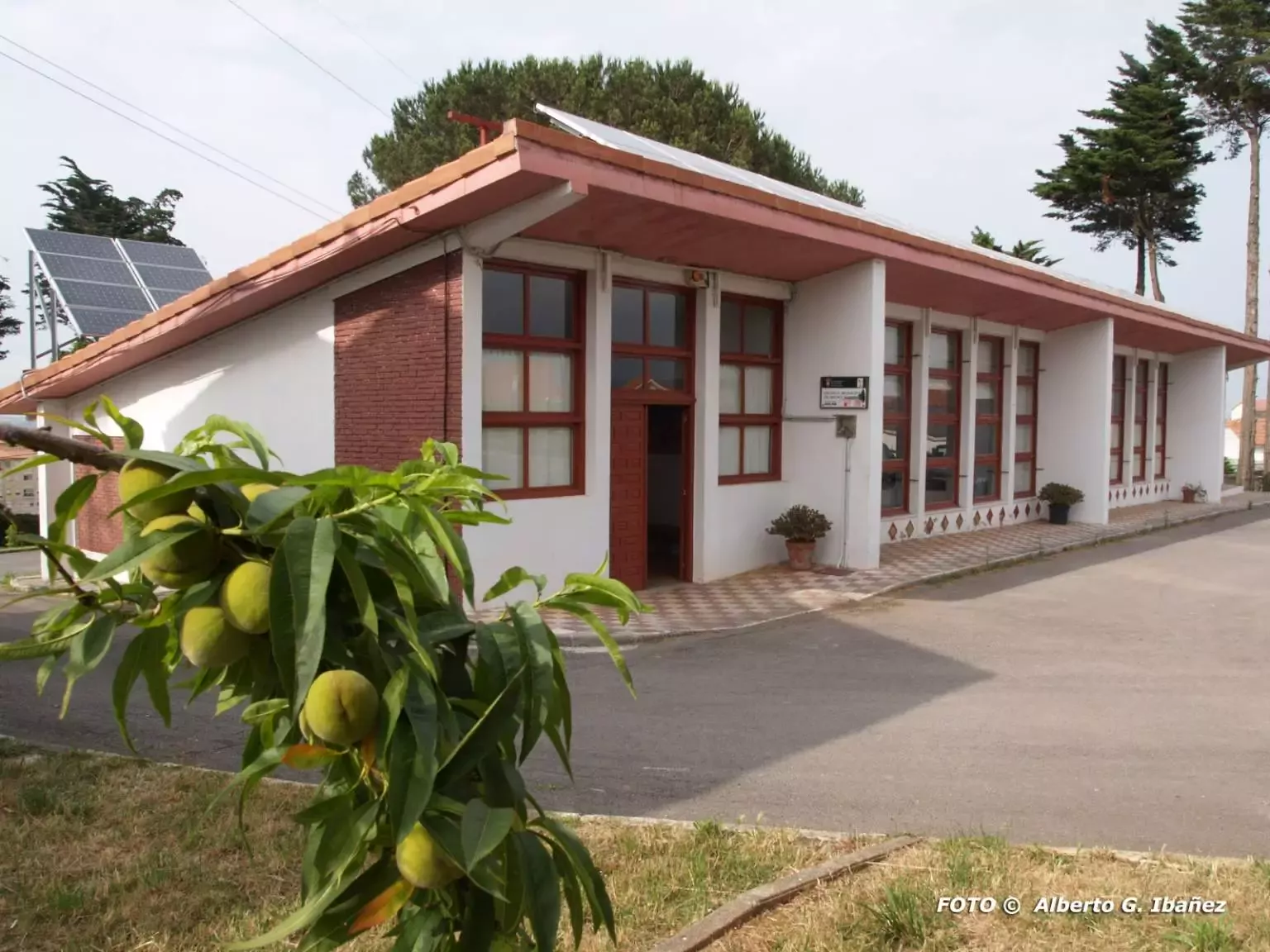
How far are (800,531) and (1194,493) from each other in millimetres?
15873

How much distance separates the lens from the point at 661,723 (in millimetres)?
6566

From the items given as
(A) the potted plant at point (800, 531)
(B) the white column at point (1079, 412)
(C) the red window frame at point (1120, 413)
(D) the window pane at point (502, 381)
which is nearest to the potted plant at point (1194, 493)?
(C) the red window frame at point (1120, 413)

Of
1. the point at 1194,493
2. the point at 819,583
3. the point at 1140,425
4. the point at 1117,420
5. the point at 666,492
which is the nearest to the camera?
the point at 819,583

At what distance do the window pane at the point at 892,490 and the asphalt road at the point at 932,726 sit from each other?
16.0ft

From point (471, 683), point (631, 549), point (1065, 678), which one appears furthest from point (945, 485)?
point (471, 683)

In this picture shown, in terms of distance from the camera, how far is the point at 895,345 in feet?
51.6

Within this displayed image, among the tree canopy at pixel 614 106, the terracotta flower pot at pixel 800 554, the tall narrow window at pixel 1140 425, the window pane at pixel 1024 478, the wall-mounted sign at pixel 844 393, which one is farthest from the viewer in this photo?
the tree canopy at pixel 614 106

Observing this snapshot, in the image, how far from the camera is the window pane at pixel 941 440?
653 inches

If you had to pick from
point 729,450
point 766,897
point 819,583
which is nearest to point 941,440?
point 729,450

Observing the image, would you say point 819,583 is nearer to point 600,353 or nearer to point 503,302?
point 600,353

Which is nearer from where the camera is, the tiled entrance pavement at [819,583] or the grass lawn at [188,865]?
the grass lawn at [188,865]

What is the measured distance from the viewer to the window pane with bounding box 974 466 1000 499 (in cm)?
1780

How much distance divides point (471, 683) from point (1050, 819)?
4.26m

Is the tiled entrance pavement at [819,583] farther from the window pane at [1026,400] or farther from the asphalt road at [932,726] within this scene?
the window pane at [1026,400]
